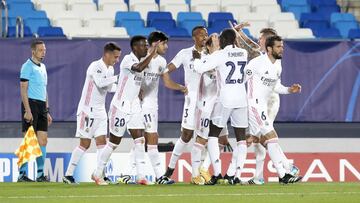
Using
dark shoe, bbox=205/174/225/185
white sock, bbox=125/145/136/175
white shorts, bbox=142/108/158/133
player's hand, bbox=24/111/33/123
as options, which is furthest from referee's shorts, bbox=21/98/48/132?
dark shoe, bbox=205/174/225/185

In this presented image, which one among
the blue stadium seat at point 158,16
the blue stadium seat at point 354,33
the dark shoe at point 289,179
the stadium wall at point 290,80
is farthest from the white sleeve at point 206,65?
the blue stadium seat at point 354,33

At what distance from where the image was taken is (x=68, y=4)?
1025 inches

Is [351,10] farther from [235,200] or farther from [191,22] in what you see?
[235,200]

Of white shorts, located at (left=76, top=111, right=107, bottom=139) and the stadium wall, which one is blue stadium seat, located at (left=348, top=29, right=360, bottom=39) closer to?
the stadium wall

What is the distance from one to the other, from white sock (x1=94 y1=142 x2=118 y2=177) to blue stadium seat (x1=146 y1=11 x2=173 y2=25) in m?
8.61

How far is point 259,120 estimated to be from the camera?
1712 cm

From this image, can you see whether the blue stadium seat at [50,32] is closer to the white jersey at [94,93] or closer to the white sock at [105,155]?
the white jersey at [94,93]

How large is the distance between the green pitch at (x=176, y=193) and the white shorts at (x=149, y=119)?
0.89 metres

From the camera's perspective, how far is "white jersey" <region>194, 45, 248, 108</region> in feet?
54.9

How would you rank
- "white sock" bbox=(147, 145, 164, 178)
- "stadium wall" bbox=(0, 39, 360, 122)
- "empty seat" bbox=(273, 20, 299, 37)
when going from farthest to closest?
"empty seat" bbox=(273, 20, 299, 37) < "stadium wall" bbox=(0, 39, 360, 122) < "white sock" bbox=(147, 145, 164, 178)

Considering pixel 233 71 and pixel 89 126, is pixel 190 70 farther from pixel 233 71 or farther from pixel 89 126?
pixel 89 126

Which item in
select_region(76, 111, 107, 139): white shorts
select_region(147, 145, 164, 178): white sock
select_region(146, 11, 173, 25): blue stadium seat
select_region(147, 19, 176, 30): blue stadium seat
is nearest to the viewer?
select_region(147, 145, 164, 178): white sock

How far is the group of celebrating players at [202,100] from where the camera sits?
663 inches

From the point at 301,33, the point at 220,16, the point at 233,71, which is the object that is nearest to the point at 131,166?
the point at 233,71
